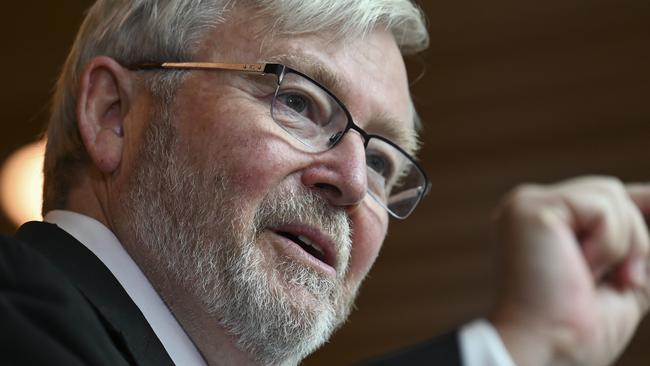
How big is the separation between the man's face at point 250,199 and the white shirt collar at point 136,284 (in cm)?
5

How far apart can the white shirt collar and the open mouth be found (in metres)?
0.26

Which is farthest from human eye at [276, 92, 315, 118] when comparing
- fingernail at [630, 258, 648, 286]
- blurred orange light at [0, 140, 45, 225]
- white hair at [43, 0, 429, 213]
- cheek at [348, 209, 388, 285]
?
blurred orange light at [0, 140, 45, 225]

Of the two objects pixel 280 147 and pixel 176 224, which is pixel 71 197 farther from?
pixel 280 147

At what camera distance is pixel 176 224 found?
191 centimetres

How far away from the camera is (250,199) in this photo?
1857mm

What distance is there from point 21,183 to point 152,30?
4481 mm

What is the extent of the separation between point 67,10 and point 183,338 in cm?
373

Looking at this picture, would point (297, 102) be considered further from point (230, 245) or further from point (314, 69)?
point (230, 245)

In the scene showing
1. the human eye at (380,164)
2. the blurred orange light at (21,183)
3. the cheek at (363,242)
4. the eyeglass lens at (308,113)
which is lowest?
the blurred orange light at (21,183)

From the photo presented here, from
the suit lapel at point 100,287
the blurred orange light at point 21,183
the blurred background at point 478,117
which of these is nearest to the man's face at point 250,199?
the suit lapel at point 100,287

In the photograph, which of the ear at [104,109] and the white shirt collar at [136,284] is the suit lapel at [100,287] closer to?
the white shirt collar at [136,284]

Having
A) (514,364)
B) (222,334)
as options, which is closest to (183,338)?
(222,334)

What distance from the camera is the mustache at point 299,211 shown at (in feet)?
6.08

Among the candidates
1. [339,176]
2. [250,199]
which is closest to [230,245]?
[250,199]
